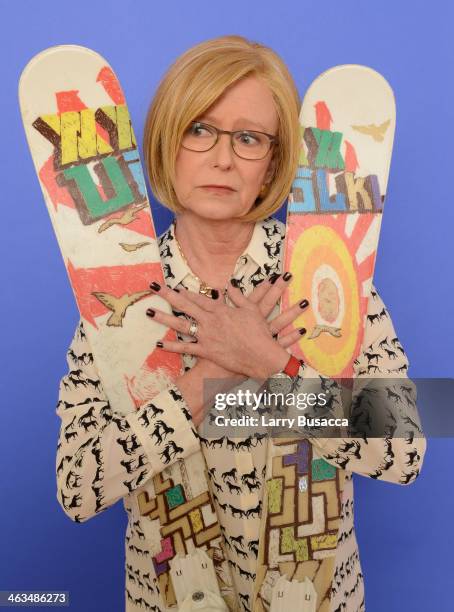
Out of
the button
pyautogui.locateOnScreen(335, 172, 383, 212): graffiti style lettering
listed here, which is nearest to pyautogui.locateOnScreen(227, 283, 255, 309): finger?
pyautogui.locateOnScreen(335, 172, 383, 212): graffiti style lettering

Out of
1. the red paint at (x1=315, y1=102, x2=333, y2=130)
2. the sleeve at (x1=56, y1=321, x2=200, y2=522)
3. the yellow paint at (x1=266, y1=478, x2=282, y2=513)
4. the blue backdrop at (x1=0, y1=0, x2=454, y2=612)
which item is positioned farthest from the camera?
the blue backdrop at (x1=0, y1=0, x2=454, y2=612)

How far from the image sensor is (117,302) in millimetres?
1504

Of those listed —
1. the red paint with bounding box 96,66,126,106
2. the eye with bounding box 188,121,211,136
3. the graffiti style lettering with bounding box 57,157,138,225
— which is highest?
the red paint with bounding box 96,66,126,106

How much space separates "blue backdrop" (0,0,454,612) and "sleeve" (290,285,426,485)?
65 centimetres

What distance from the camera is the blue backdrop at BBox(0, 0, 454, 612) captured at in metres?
1.92

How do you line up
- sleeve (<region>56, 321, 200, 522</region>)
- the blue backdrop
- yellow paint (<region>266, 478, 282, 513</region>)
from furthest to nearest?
1. the blue backdrop
2. yellow paint (<region>266, 478, 282, 513</region>)
3. sleeve (<region>56, 321, 200, 522</region>)

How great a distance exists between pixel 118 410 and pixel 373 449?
48 cm

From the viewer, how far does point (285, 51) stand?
77.5 inches

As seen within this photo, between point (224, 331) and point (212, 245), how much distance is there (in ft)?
0.63

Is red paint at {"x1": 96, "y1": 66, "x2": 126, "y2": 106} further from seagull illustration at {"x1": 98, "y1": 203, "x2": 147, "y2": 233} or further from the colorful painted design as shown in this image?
the colorful painted design

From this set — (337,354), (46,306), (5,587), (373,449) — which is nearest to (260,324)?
(337,354)

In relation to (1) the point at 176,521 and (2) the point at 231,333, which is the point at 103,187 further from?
(1) the point at 176,521

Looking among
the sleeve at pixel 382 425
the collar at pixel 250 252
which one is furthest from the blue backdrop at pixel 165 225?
the sleeve at pixel 382 425

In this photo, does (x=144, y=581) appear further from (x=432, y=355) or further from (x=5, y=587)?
(x=432, y=355)
